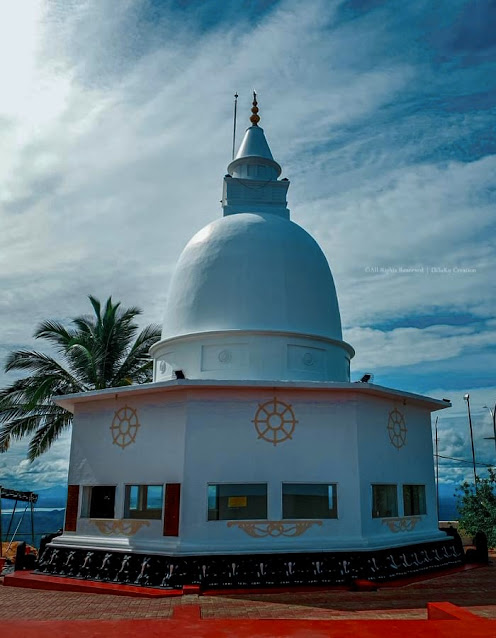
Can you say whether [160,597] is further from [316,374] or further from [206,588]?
[316,374]

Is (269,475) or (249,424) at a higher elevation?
(249,424)

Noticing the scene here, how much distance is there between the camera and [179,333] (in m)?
17.5

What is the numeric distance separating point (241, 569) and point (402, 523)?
16.7 feet

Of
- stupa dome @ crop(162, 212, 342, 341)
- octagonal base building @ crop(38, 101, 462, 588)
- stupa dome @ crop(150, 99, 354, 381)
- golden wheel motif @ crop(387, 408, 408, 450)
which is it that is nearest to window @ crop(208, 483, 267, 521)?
octagonal base building @ crop(38, 101, 462, 588)

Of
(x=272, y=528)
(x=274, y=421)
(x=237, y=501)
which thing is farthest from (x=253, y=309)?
(x=272, y=528)

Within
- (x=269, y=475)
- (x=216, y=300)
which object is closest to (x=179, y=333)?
(x=216, y=300)

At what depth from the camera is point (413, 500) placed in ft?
53.4

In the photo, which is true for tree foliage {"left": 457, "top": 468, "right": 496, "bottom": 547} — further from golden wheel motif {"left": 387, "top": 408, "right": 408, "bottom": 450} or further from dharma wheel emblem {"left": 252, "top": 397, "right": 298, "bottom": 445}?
dharma wheel emblem {"left": 252, "top": 397, "right": 298, "bottom": 445}

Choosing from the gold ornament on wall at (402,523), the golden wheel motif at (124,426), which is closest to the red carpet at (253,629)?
the golden wheel motif at (124,426)

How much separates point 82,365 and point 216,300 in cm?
894

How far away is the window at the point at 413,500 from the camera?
52.0ft

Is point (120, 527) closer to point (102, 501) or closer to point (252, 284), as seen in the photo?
point (102, 501)

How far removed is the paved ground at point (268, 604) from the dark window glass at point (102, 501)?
2.40m

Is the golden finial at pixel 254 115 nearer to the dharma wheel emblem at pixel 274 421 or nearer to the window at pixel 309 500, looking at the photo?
the dharma wheel emblem at pixel 274 421
